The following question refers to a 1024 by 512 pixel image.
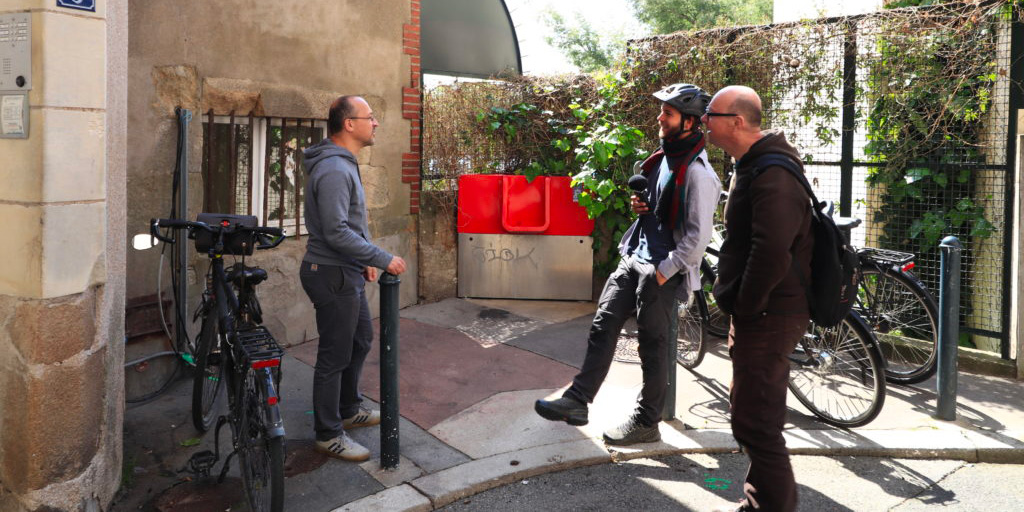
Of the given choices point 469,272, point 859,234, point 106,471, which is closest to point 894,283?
point 859,234

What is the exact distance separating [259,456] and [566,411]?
1.67 meters

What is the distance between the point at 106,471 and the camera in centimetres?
392

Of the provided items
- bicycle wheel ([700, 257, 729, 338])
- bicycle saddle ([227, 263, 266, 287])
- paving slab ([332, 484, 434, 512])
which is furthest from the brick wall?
paving slab ([332, 484, 434, 512])

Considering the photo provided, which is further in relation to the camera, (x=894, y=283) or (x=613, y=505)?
(x=894, y=283)

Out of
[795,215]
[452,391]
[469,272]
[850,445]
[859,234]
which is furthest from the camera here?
[469,272]

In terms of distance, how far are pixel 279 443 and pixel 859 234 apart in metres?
5.46

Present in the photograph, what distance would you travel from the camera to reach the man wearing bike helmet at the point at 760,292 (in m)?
3.46

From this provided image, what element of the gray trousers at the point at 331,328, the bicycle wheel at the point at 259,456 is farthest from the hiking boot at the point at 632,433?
the bicycle wheel at the point at 259,456

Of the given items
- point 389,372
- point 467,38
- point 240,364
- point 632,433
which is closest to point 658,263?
point 632,433

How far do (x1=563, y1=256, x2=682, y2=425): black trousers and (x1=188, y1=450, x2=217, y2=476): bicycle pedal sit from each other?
6.36 ft

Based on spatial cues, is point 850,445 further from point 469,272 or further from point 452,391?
point 469,272

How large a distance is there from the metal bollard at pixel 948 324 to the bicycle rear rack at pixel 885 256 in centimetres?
71

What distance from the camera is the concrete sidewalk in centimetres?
426

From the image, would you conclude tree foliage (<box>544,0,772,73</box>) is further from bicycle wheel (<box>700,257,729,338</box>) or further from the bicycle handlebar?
the bicycle handlebar
